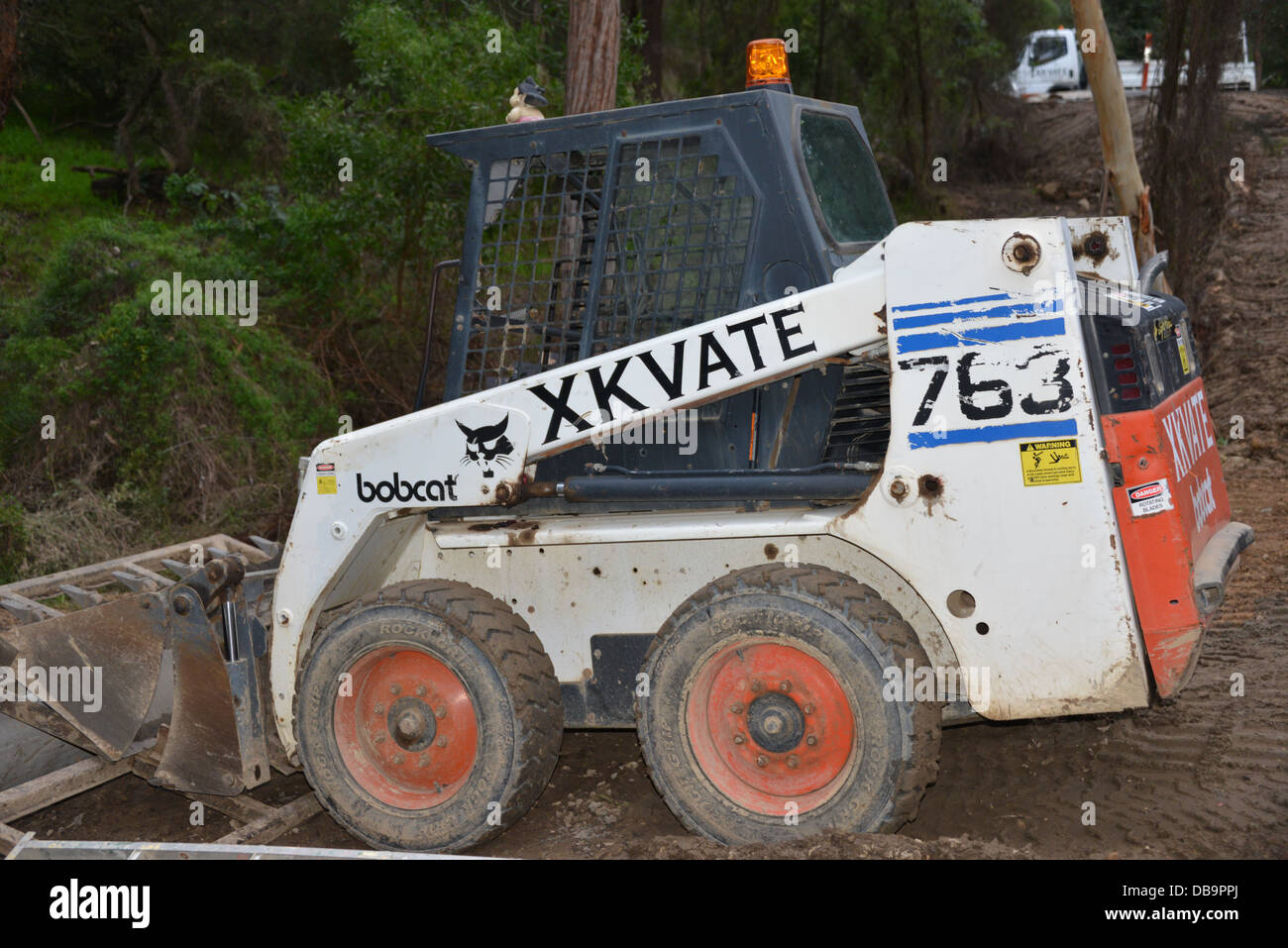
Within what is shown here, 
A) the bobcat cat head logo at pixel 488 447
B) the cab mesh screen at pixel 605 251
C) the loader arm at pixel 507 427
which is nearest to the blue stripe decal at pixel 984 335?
the loader arm at pixel 507 427

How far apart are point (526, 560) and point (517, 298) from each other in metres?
1.08

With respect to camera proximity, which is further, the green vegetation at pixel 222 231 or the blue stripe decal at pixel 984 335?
the green vegetation at pixel 222 231

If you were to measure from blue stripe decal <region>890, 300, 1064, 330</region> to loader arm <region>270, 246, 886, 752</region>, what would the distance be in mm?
115

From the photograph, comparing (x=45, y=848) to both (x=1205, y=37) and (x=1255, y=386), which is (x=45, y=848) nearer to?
(x=1255, y=386)

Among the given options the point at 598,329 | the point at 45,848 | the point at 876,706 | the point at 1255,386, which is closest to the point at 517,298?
the point at 598,329

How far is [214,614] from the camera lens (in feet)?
16.9

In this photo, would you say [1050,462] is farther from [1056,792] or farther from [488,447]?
[488,447]

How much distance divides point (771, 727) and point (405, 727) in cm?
146

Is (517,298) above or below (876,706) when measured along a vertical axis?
above

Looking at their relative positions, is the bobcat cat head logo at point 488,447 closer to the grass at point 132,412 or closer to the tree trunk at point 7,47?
the grass at point 132,412

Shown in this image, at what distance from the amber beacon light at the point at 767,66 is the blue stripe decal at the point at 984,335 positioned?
1.26 meters

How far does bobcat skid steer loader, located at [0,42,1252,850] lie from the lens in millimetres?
4016

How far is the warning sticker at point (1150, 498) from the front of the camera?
3961 mm

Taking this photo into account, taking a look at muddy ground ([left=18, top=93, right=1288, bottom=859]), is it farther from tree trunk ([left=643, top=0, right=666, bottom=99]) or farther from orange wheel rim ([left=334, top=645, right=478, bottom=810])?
tree trunk ([left=643, top=0, right=666, bottom=99])
